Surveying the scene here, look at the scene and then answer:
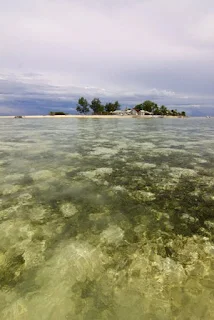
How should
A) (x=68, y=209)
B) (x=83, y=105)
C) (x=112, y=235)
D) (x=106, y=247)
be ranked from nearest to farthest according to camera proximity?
(x=106, y=247)
(x=112, y=235)
(x=68, y=209)
(x=83, y=105)

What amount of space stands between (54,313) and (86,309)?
0.59 meters

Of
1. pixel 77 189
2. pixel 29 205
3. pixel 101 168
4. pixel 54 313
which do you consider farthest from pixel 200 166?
pixel 54 313

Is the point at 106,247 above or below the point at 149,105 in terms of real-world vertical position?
above

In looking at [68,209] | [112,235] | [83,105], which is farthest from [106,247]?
[83,105]

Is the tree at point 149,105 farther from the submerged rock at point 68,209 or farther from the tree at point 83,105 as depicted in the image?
the submerged rock at point 68,209

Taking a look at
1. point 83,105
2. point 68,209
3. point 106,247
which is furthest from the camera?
point 83,105

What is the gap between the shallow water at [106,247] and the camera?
4.34 metres

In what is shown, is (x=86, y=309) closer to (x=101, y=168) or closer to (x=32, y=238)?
(x=32, y=238)

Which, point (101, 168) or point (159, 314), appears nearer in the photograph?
point (159, 314)

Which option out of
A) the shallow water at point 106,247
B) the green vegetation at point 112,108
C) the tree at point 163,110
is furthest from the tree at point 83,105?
the shallow water at point 106,247

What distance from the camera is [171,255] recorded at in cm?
572

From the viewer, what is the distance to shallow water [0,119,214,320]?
4.34 m

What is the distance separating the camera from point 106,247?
6.05m

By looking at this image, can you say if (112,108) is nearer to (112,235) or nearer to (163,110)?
(163,110)
